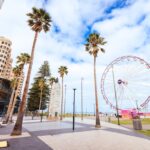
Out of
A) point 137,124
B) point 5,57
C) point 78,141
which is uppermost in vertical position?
point 5,57

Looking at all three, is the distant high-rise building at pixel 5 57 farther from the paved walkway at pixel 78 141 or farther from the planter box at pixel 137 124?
the planter box at pixel 137 124

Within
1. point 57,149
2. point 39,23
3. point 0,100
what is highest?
point 39,23

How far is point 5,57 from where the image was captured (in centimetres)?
9200

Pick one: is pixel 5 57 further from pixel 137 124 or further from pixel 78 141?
pixel 78 141

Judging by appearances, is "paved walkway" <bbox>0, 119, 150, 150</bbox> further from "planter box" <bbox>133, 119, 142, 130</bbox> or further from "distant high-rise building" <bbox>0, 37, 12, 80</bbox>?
"distant high-rise building" <bbox>0, 37, 12, 80</bbox>

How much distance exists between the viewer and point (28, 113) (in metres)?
79.6

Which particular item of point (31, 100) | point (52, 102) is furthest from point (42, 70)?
point (52, 102)

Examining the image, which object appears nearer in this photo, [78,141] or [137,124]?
[78,141]

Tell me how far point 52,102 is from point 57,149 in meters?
42.8

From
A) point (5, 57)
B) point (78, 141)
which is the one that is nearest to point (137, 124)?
point (78, 141)

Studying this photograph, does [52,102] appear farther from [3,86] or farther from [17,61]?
[3,86]

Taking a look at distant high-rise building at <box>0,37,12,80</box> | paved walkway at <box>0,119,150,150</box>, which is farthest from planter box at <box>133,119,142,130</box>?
distant high-rise building at <box>0,37,12,80</box>

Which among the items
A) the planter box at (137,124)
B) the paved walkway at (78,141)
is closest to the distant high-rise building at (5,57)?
the paved walkway at (78,141)

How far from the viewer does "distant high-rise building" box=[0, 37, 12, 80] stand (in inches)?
3548
